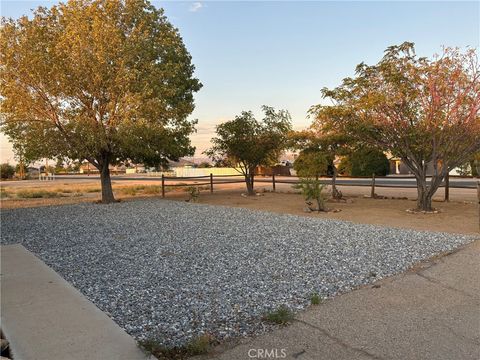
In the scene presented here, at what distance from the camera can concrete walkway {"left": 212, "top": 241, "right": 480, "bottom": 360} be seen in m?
3.23

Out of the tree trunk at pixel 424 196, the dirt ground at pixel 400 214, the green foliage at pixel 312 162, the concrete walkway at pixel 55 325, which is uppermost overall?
the green foliage at pixel 312 162

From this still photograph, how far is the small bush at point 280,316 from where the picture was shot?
12.6 feet

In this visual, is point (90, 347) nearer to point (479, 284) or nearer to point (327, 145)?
point (479, 284)

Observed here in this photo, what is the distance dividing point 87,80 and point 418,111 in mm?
11893

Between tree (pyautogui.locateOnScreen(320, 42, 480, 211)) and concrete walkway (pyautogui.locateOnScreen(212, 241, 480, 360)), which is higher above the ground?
tree (pyautogui.locateOnScreen(320, 42, 480, 211))

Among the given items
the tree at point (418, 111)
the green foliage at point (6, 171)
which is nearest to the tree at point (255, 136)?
the tree at point (418, 111)

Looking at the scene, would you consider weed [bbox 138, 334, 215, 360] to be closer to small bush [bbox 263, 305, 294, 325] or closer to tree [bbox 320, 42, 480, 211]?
small bush [bbox 263, 305, 294, 325]

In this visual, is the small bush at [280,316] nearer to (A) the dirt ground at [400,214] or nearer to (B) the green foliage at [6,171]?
(A) the dirt ground at [400,214]

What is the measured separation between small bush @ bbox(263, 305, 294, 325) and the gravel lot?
0.34ft

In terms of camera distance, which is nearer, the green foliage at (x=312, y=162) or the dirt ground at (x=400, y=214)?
the dirt ground at (x=400, y=214)

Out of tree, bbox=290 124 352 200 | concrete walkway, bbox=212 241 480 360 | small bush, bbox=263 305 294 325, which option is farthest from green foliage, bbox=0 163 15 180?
concrete walkway, bbox=212 241 480 360

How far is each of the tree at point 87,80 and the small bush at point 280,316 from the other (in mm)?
11737

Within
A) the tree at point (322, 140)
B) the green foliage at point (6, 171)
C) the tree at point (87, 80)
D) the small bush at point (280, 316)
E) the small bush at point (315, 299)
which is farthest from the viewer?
the green foliage at point (6, 171)

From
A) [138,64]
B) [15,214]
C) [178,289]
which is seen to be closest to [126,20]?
[138,64]
